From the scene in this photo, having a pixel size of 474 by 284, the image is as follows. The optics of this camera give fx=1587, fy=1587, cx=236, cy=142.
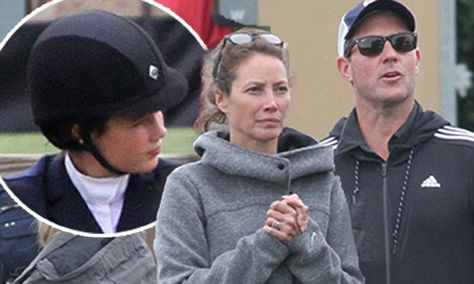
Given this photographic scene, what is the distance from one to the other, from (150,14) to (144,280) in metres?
1.68

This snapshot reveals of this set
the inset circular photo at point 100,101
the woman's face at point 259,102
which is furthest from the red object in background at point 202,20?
the inset circular photo at point 100,101

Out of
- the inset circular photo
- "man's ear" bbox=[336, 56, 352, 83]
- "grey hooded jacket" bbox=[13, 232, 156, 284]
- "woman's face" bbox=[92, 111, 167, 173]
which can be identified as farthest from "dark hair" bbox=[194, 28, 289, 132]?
"grey hooded jacket" bbox=[13, 232, 156, 284]

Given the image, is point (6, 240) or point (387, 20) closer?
point (387, 20)

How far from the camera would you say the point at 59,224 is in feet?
12.7

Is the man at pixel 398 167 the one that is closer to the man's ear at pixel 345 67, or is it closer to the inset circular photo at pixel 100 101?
the man's ear at pixel 345 67

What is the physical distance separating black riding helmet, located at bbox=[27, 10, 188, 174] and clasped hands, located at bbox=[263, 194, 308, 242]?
396 mm

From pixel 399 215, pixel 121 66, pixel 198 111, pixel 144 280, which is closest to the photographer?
pixel 121 66

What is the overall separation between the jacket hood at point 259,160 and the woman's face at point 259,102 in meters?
0.04

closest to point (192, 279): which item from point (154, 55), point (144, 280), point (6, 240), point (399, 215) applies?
point (154, 55)

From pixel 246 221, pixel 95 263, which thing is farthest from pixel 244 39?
pixel 95 263

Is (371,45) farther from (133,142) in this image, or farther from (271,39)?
(133,142)

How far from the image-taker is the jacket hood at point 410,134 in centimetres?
502

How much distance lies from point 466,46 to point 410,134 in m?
5.69

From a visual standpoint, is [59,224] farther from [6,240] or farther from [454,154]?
[6,240]
